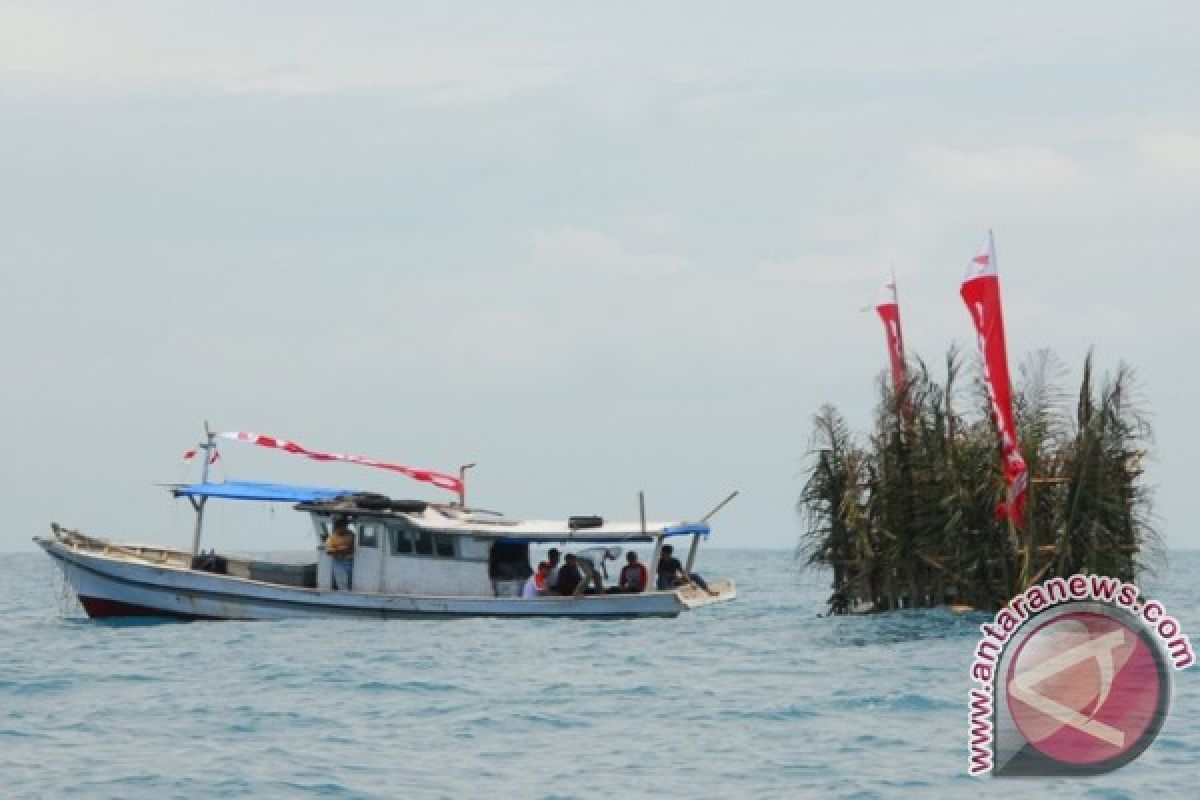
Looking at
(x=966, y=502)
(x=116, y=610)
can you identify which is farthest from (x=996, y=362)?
(x=116, y=610)

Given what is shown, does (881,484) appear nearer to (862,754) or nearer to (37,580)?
(862,754)

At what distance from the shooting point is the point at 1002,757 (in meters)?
18.5

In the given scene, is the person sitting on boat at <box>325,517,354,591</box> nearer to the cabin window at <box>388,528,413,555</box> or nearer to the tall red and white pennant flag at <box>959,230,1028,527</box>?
the cabin window at <box>388,528,413,555</box>

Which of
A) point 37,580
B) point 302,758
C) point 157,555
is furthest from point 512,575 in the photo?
point 37,580

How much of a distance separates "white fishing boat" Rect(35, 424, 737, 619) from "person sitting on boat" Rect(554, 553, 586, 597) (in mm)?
252

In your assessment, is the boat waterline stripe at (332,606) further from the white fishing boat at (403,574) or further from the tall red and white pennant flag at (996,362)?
the tall red and white pennant flag at (996,362)

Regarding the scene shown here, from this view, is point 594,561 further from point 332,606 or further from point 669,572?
point 332,606

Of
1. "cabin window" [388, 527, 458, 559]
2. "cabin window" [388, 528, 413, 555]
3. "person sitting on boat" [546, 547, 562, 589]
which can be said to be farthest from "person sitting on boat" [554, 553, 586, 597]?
"cabin window" [388, 528, 413, 555]

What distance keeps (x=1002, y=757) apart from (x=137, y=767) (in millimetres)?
9154

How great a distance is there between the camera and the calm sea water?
20.1m

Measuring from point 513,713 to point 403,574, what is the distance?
13992 mm

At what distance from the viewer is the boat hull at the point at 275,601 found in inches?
1508

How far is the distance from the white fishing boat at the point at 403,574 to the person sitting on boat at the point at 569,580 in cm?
25

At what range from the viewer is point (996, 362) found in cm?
3231
